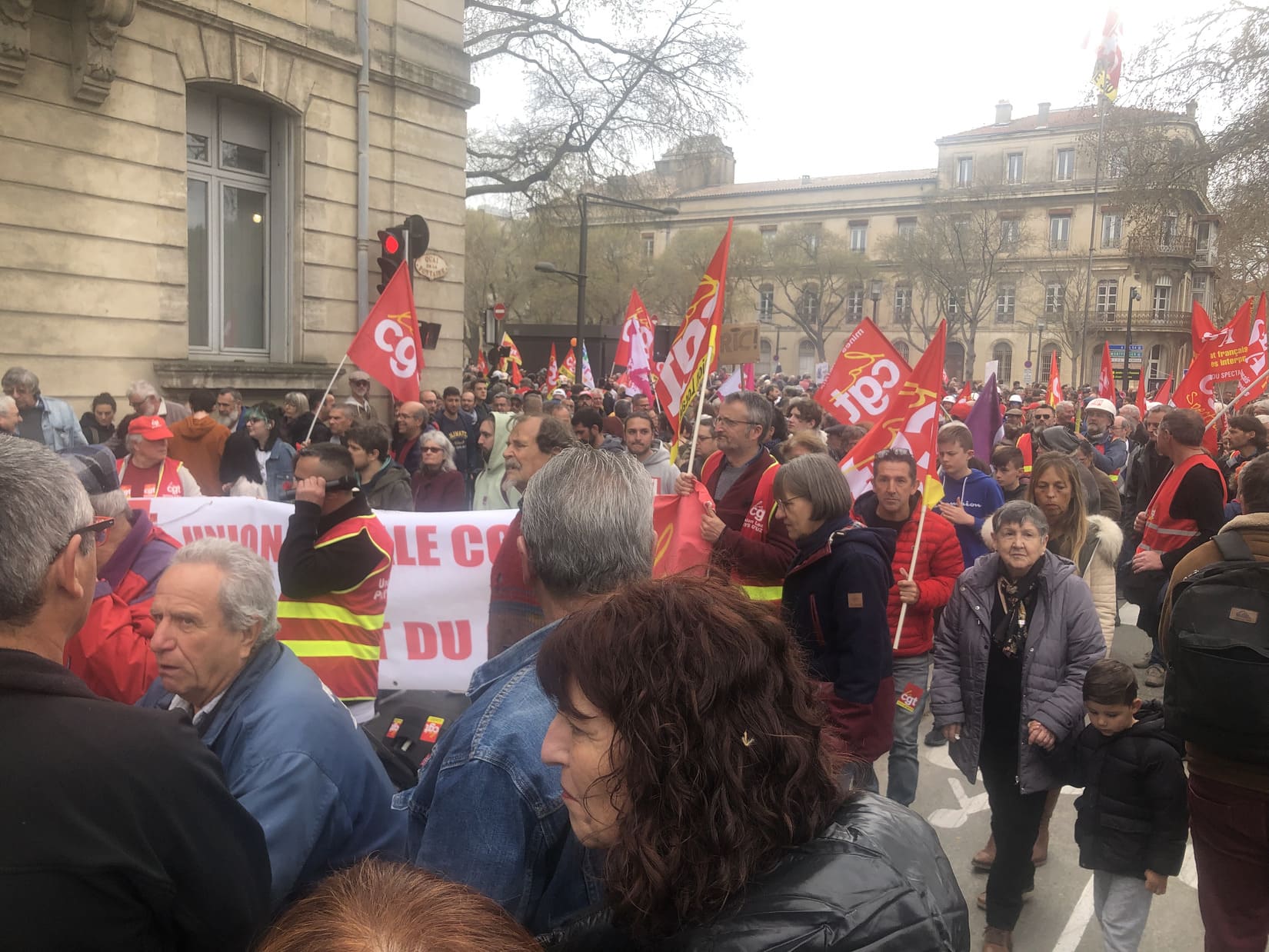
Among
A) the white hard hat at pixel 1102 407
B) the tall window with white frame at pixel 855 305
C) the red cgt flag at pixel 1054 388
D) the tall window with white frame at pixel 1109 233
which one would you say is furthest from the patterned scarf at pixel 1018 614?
the tall window with white frame at pixel 1109 233

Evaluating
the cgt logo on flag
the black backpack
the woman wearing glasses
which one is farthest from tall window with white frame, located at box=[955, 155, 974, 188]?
the black backpack

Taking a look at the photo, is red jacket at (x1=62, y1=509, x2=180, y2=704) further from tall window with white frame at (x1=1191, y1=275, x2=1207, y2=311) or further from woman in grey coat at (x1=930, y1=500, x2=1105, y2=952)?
tall window with white frame at (x1=1191, y1=275, x2=1207, y2=311)

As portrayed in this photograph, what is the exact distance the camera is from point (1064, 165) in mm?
69875

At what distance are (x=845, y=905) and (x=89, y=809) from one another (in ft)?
3.51

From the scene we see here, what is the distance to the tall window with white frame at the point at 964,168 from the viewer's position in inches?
2894

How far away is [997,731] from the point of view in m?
3.89

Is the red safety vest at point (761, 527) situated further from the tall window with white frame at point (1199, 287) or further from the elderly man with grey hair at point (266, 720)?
the tall window with white frame at point (1199, 287)

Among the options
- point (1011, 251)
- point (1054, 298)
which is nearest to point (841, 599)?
point (1011, 251)

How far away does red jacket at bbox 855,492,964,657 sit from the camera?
4.80 meters

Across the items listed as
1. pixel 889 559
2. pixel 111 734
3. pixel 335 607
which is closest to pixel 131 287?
pixel 335 607

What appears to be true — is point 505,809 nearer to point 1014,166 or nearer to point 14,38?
point 14,38

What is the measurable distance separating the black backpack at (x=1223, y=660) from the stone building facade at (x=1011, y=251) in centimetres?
→ 5565

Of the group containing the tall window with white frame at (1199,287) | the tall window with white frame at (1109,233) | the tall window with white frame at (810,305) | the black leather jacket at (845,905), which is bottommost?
the black leather jacket at (845,905)

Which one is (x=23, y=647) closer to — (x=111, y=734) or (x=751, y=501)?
(x=111, y=734)
